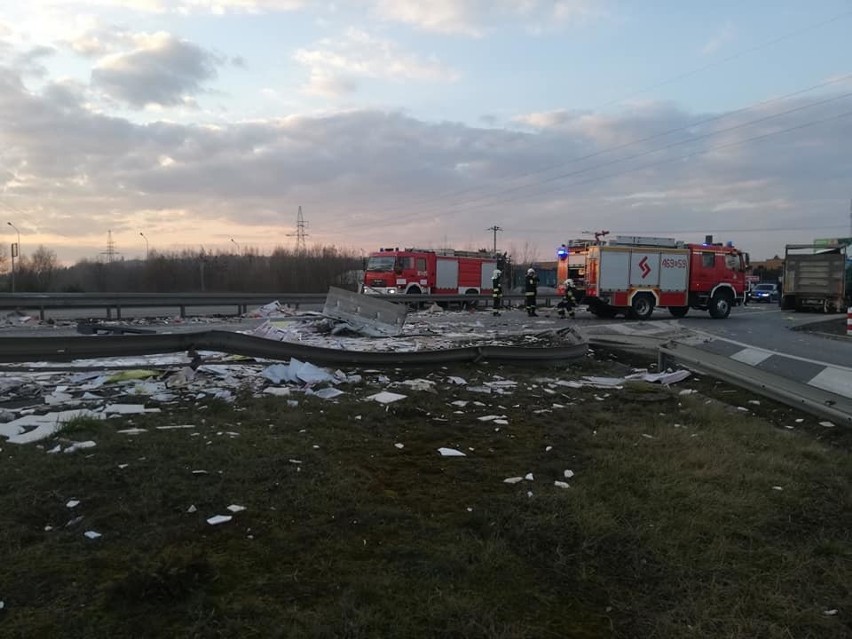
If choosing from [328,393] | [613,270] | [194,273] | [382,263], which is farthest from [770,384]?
[194,273]

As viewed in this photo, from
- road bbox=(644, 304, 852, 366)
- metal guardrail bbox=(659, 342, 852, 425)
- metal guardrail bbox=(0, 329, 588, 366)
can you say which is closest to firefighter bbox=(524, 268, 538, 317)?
road bbox=(644, 304, 852, 366)

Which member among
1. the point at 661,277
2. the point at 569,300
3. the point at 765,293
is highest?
the point at 661,277

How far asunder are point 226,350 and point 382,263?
785 inches

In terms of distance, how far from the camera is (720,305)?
24234 mm

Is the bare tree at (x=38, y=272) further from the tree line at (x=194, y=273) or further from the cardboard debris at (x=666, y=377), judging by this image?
the cardboard debris at (x=666, y=377)

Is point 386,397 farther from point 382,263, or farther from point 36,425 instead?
point 382,263

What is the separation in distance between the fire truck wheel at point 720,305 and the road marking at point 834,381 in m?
14.2

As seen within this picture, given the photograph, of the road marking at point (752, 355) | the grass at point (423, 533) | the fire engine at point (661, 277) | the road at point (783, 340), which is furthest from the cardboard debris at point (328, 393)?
the fire engine at point (661, 277)

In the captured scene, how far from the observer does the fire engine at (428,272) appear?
2772 centimetres

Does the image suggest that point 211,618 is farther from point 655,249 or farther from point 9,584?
point 655,249

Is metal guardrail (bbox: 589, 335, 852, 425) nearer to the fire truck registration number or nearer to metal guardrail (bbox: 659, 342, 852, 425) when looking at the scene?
metal guardrail (bbox: 659, 342, 852, 425)

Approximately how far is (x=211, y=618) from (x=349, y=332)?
41.1 feet

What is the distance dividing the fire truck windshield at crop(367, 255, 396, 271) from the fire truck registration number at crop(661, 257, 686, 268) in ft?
38.4

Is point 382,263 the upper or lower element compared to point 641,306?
upper
